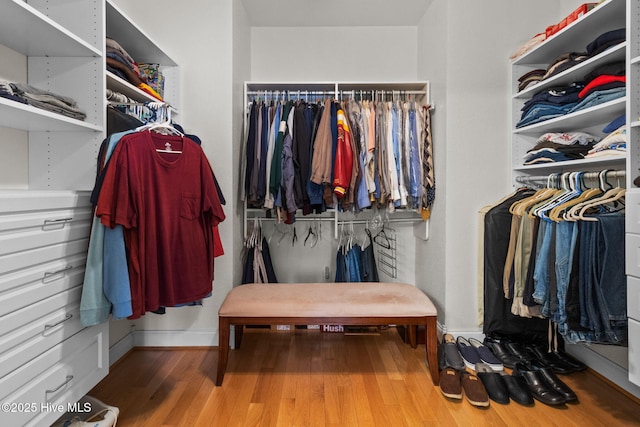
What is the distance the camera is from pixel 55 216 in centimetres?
133

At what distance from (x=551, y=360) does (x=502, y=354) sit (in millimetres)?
280

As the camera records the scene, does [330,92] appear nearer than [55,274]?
No

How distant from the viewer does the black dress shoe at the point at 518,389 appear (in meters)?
1.77

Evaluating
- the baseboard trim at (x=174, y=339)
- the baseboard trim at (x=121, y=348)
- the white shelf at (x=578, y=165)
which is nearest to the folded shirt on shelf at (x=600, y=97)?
the white shelf at (x=578, y=165)

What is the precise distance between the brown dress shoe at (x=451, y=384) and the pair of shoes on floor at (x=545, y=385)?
0.37 m

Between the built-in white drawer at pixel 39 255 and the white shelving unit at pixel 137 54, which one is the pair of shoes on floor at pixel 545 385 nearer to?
the built-in white drawer at pixel 39 255

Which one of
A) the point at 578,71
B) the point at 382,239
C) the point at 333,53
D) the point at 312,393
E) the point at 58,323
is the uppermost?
the point at 333,53

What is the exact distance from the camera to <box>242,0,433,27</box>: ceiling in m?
2.64

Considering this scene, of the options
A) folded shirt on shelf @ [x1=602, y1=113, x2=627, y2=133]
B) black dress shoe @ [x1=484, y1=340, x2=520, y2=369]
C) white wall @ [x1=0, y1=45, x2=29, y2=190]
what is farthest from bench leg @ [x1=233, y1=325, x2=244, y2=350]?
folded shirt on shelf @ [x1=602, y1=113, x2=627, y2=133]

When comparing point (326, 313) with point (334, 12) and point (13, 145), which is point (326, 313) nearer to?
point (13, 145)

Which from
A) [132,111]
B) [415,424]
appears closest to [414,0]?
[132,111]

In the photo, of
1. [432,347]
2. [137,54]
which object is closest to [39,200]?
[137,54]

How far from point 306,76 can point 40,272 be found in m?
2.40

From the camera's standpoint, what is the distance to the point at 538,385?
185 centimetres
